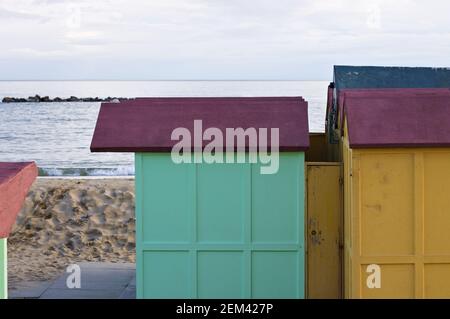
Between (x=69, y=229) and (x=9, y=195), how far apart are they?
9.81 meters

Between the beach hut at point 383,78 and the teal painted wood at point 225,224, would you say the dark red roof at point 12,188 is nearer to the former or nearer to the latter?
the teal painted wood at point 225,224

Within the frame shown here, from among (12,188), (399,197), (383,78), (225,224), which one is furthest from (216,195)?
(383,78)

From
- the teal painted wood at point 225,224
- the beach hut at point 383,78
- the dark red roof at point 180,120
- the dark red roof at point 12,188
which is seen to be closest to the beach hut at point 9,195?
the dark red roof at point 12,188

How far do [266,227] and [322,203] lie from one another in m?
0.66

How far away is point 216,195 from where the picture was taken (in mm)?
7180

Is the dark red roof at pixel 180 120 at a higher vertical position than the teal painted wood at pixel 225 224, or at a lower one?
higher

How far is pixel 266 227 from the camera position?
284 inches

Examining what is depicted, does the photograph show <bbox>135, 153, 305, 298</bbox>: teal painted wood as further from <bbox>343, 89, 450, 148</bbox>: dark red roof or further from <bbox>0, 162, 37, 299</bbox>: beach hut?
<bbox>0, 162, 37, 299</bbox>: beach hut

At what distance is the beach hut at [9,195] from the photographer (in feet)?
19.0

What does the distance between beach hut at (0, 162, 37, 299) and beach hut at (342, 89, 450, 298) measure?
8.75 feet

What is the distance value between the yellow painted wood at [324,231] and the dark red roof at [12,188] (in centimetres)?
264

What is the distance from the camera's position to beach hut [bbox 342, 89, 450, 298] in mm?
6609
